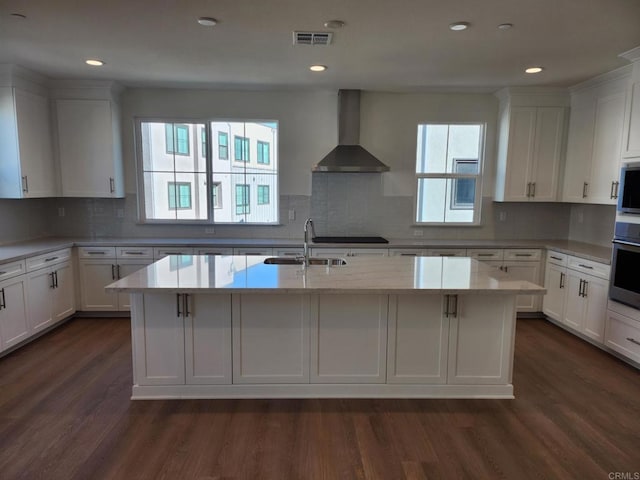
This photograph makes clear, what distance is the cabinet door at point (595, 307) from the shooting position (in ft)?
11.9

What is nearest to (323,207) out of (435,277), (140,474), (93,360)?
(435,277)

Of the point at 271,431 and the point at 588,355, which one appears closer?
the point at 271,431

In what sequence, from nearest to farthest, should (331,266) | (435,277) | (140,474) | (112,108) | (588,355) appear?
(140,474) < (435,277) < (331,266) < (588,355) < (112,108)

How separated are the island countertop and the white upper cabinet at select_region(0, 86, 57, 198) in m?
2.10

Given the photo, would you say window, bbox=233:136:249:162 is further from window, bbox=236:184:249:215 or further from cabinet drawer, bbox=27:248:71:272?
cabinet drawer, bbox=27:248:71:272

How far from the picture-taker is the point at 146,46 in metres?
3.21

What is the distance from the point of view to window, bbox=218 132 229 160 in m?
4.92

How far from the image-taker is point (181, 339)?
107 inches

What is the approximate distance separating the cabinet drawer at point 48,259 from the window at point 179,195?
1273 mm

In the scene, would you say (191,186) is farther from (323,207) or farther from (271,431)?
(271,431)

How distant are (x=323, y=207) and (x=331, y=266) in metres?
1.94

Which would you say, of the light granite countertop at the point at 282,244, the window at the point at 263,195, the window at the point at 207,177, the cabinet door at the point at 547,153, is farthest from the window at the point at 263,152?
the cabinet door at the point at 547,153

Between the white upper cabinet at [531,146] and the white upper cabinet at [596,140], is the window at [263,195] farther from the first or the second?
the white upper cabinet at [596,140]

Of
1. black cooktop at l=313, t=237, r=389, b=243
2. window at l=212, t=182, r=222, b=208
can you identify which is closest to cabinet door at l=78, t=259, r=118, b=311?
window at l=212, t=182, r=222, b=208
